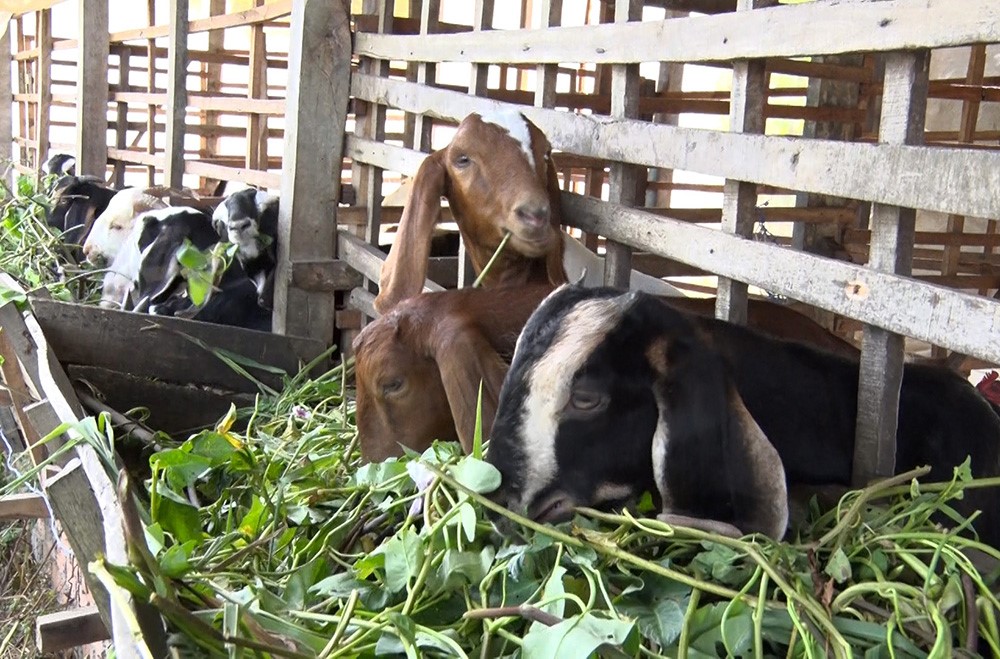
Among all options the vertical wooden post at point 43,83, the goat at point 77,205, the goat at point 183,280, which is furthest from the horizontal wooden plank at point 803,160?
the vertical wooden post at point 43,83

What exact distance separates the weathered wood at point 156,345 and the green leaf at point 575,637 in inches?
117

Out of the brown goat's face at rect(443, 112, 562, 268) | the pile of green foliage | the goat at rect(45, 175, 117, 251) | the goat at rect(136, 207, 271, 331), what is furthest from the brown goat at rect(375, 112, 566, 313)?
the goat at rect(45, 175, 117, 251)

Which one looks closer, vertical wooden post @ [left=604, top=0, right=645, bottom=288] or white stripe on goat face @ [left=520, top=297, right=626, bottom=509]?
white stripe on goat face @ [left=520, top=297, right=626, bottom=509]

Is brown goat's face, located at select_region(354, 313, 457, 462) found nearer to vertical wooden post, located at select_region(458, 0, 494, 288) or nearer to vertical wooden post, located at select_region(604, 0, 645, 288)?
vertical wooden post, located at select_region(604, 0, 645, 288)

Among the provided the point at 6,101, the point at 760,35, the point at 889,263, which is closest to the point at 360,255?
the point at 760,35

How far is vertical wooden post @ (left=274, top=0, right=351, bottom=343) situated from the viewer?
4.87 m

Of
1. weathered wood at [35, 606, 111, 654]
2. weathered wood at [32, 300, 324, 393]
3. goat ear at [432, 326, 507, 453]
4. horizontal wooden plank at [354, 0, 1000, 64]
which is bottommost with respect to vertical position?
weathered wood at [35, 606, 111, 654]

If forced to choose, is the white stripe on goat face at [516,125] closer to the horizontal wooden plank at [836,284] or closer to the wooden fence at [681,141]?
the wooden fence at [681,141]

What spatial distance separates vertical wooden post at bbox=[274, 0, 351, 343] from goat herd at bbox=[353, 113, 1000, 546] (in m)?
2.08

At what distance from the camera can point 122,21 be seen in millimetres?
23578

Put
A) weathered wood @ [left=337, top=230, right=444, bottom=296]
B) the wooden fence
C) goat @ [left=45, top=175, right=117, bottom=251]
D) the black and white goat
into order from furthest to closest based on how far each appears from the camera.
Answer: goat @ [left=45, top=175, right=117, bottom=251] → the black and white goat → weathered wood @ [left=337, top=230, right=444, bottom=296] → the wooden fence

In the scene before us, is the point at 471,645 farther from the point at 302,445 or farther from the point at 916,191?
the point at 302,445

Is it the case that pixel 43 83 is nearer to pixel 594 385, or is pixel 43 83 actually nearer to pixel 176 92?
pixel 176 92

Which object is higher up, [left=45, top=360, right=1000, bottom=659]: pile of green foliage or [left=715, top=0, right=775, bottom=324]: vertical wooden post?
[left=715, top=0, right=775, bottom=324]: vertical wooden post
